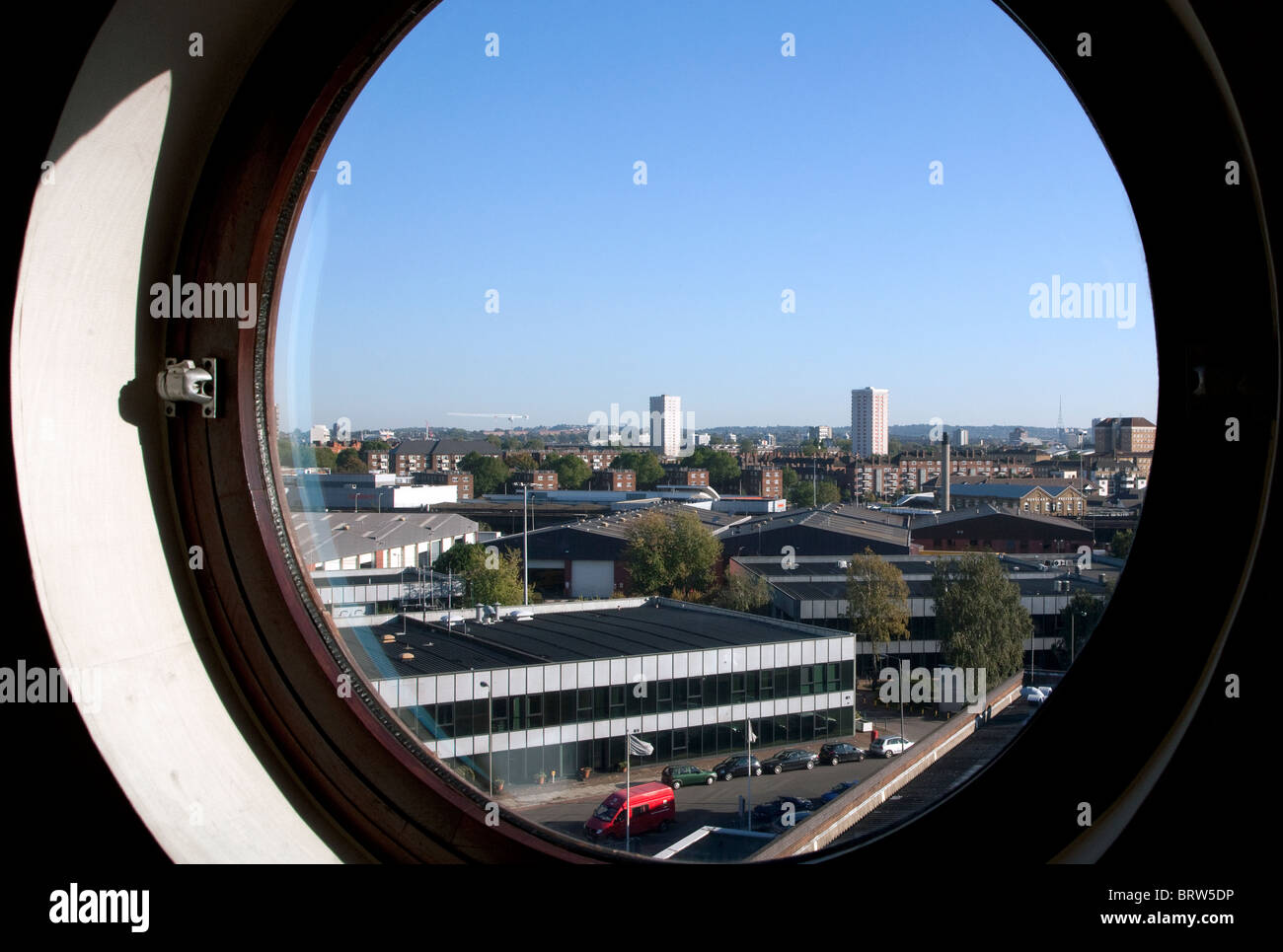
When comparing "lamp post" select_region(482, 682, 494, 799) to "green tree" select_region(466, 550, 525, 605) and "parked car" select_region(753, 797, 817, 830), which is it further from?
"parked car" select_region(753, 797, 817, 830)

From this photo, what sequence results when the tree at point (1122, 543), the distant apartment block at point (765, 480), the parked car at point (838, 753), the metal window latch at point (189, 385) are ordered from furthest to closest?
the distant apartment block at point (765, 480), the parked car at point (838, 753), the metal window latch at point (189, 385), the tree at point (1122, 543)

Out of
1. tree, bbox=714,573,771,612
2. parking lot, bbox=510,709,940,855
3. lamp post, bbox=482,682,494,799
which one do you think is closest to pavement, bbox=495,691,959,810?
parking lot, bbox=510,709,940,855

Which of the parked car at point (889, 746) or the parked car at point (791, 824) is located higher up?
the parked car at point (889, 746)

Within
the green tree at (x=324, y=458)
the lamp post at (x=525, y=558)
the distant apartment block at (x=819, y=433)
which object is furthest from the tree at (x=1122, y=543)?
the green tree at (x=324, y=458)

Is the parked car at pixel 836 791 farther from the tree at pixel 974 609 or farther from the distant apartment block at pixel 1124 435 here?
the distant apartment block at pixel 1124 435
